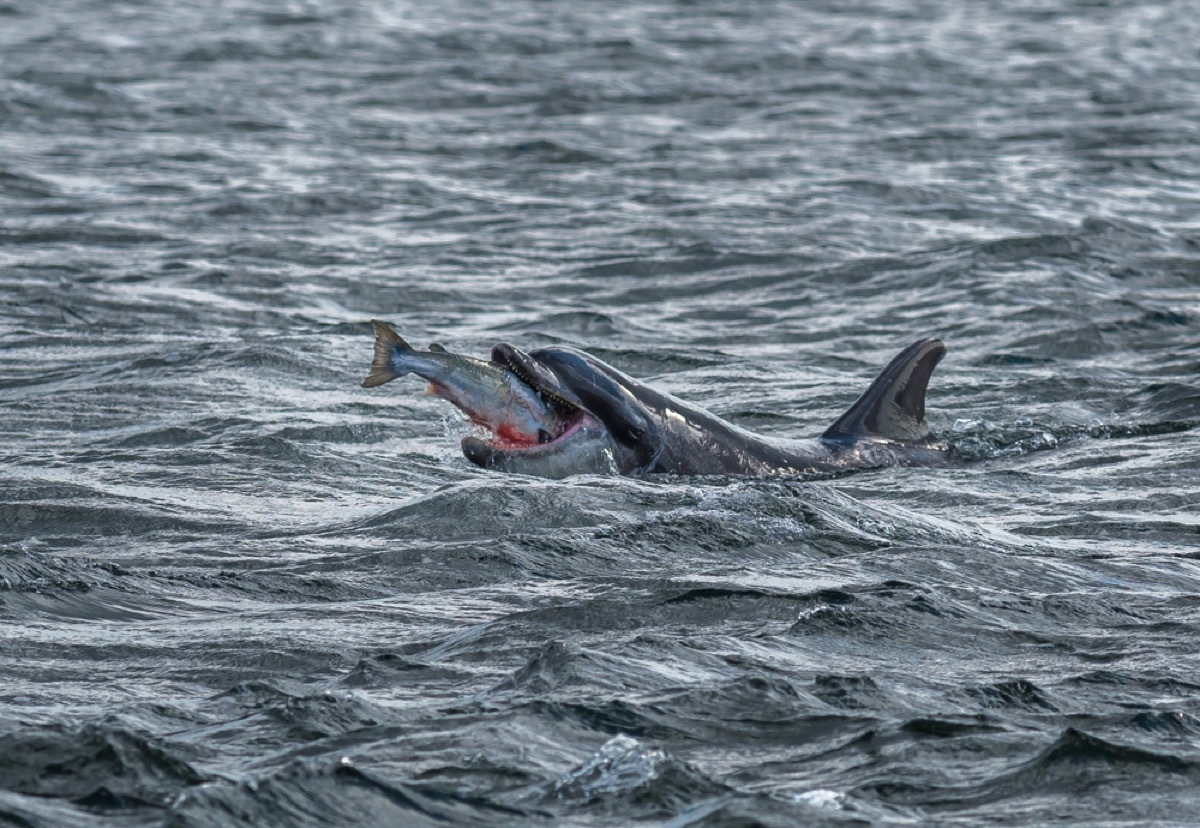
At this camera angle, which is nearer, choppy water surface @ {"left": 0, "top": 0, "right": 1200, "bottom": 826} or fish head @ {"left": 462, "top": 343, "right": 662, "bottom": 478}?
choppy water surface @ {"left": 0, "top": 0, "right": 1200, "bottom": 826}

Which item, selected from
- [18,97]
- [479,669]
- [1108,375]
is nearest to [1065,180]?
[1108,375]

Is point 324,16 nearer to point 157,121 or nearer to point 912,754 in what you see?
point 157,121

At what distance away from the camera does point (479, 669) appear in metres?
7.36

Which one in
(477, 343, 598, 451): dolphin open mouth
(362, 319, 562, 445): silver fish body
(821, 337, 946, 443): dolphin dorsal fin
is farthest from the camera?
(821, 337, 946, 443): dolphin dorsal fin

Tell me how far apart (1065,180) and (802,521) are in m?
14.2

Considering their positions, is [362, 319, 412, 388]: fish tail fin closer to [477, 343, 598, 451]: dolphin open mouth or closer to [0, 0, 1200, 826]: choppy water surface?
[477, 343, 598, 451]: dolphin open mouth

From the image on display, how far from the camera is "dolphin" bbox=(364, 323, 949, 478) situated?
405 inches

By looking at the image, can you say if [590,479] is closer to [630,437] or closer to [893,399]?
[630,437]

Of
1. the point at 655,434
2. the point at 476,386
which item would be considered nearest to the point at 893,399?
the point at 655,434

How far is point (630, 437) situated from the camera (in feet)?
34.9

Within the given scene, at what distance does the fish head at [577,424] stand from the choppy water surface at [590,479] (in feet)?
0.66

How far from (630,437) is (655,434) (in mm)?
149

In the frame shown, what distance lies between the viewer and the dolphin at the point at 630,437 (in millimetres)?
10297

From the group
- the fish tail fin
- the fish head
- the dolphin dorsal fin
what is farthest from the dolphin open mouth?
the dolphin dorsal fin
